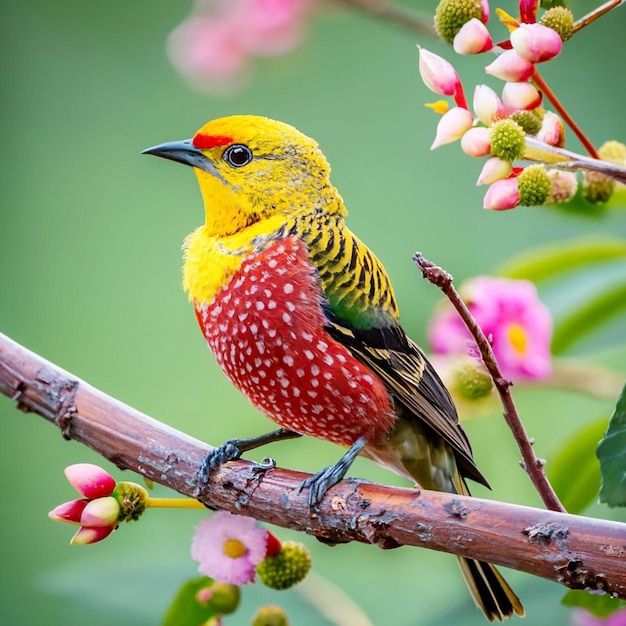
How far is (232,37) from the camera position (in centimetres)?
141

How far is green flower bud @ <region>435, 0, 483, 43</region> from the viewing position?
2.66 feet

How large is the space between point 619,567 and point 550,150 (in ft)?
1.15

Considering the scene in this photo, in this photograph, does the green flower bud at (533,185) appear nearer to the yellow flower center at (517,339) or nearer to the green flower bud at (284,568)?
the yellow flower center at (517,339)

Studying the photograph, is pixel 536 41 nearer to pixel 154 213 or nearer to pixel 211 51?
pixel 211 51

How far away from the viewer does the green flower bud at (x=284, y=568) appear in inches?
36.4

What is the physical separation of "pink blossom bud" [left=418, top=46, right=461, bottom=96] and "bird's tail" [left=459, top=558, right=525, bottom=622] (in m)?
0.53

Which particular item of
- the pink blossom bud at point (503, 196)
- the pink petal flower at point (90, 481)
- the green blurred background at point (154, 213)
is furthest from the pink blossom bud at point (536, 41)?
the green blurred background at point (154, 213)

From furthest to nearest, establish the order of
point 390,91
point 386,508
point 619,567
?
point 390,91 < point 386,508 < point 619,567

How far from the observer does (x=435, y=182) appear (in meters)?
1.89

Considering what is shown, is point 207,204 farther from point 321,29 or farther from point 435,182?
point 321,29

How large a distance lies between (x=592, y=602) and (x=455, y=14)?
1.96 ft

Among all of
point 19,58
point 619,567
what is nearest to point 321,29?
point 19,58

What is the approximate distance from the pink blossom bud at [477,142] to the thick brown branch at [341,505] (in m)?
0.31

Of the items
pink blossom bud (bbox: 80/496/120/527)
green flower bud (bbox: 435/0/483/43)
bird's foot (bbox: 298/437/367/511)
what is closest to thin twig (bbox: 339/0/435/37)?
green flower bud (bbox: 435/0/483/43)
